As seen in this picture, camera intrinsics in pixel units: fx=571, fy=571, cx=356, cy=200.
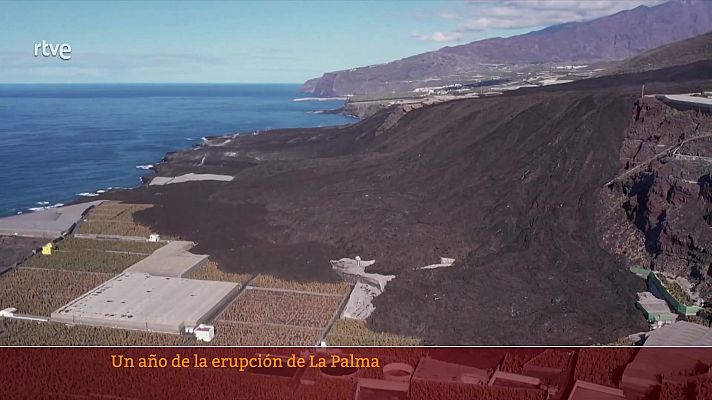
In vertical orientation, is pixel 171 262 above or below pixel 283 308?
above

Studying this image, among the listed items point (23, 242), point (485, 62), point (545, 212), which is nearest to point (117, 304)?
point (23, 242)

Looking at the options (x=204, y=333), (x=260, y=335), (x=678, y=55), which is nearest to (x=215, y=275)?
(x=204, y=333)

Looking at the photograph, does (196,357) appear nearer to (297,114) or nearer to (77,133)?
(77,133)

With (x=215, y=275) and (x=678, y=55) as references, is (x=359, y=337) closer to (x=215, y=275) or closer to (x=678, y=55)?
(x=215, y=275)

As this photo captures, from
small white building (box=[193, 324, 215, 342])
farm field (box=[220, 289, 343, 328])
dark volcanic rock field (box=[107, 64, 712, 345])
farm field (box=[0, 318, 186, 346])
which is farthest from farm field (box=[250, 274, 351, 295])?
farm field (box=[0, 318, 186, 346])

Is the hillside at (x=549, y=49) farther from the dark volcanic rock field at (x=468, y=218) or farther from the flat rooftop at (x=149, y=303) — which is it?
the flat rooftop at (x=149, y=303)

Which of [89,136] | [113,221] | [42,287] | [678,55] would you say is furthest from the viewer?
[89,136]
